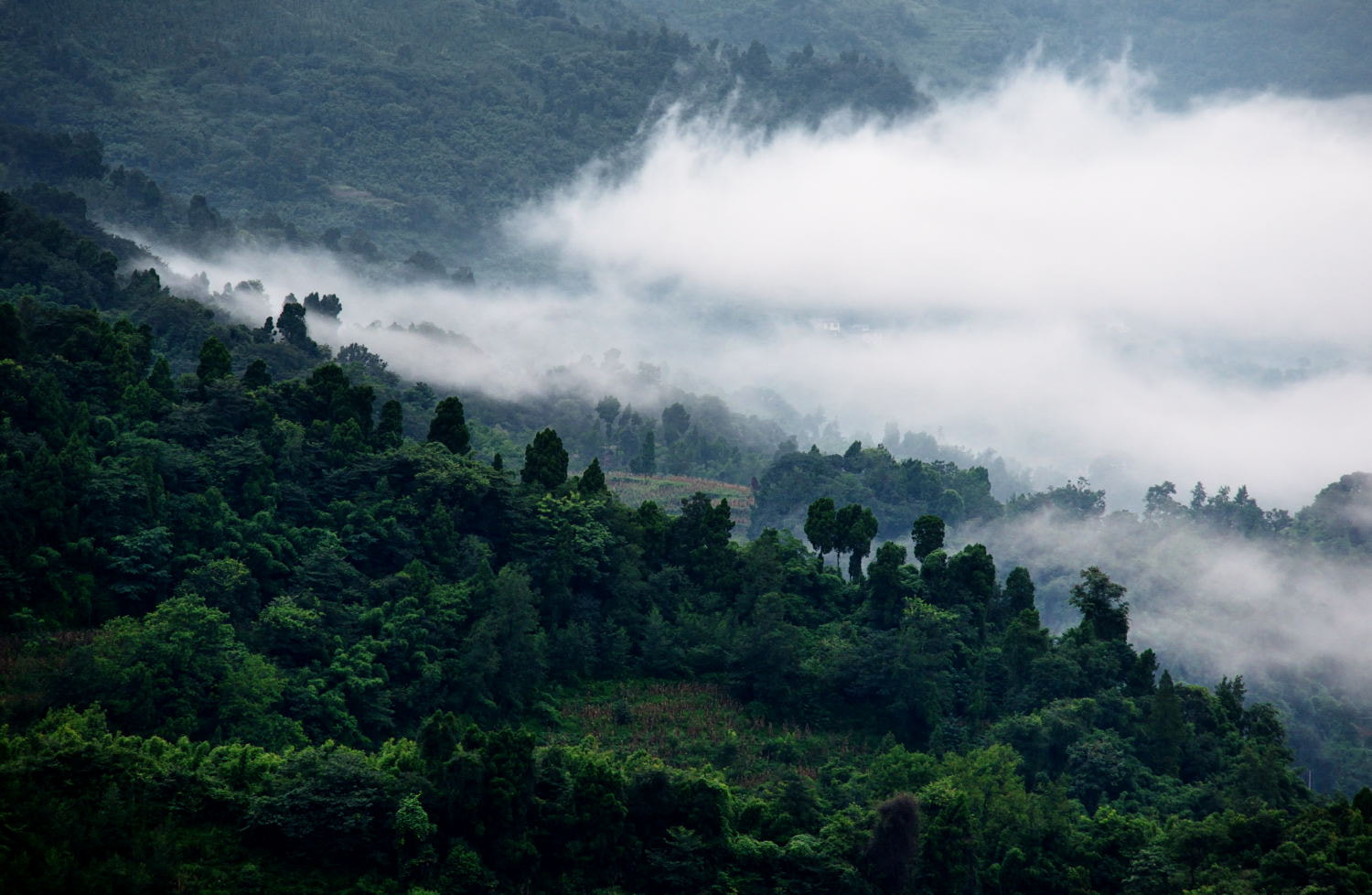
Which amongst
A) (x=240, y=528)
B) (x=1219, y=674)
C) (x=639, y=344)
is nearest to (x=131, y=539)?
(x=240, y=528)

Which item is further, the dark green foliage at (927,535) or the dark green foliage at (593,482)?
the dark green foliage at (927,535)

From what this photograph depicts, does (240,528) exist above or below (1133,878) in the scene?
above

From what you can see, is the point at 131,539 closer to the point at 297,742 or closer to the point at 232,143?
the point at 297,742

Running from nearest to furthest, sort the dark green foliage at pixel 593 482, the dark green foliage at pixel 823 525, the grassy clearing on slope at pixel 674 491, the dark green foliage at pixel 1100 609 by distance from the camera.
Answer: the dark green foliage at pixel 1100 609
the dark green foliage at pixel 593 482
the dark green foliage at pixel 823 525
the grassy clearing on slope at pixel 674 491

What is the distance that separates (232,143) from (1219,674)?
14434cm

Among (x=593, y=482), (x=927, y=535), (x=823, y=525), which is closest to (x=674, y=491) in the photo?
(x=823, y=525)

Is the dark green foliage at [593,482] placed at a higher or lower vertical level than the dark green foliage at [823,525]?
higher

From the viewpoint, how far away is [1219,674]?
107 m

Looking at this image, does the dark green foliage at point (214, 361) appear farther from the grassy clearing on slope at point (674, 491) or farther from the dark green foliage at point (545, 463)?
the grassy clearing on slope at point (674, 491)

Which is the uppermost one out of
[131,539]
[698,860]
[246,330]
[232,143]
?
[232,143]

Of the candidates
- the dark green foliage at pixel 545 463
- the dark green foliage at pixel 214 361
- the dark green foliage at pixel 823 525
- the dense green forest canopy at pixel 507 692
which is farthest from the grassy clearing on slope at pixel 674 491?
the dark green foliage at pixel 214 361

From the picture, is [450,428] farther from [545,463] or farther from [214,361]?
[214,361]

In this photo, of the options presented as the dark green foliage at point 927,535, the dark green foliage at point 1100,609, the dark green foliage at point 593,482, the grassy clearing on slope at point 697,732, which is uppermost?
the dark green foliage at point 593,482

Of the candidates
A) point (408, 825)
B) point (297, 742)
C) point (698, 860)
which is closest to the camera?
point (408, 825)
